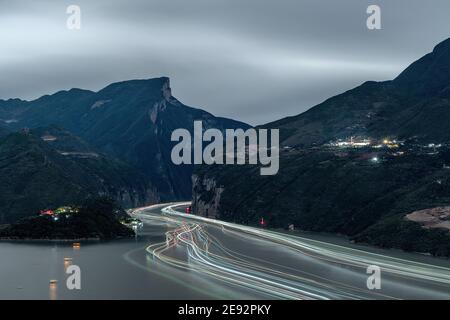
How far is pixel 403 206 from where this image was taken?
5669 inches

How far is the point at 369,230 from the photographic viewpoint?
5394 inches

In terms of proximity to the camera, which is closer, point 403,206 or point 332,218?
point 403,206

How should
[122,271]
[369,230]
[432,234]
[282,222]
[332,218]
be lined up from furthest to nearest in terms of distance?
[282,222] < [332,218] < [369,230] < [432,234] < [122,271]

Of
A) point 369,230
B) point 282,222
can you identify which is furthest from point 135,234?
point 369,230

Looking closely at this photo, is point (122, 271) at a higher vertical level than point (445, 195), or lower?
lower
